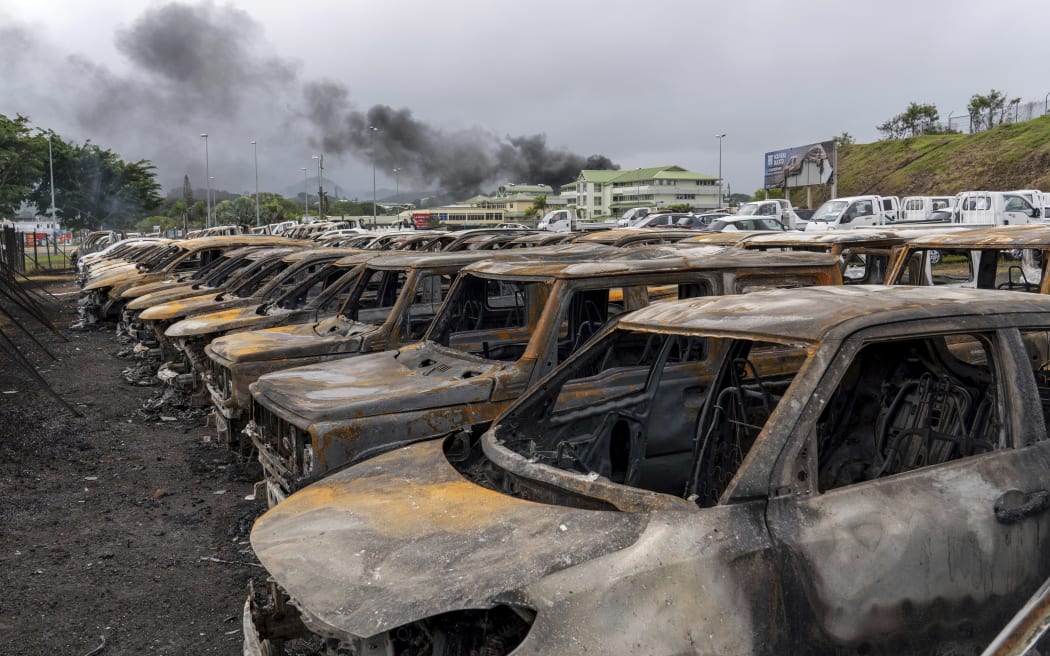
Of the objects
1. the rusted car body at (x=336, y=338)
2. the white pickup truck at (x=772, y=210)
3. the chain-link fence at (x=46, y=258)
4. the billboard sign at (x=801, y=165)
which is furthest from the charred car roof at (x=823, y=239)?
the billboard sign at (x=801, y=165)

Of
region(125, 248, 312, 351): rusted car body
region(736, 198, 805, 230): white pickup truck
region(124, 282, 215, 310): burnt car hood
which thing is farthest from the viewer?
region(736, 198, 805, 230): white pickup truck

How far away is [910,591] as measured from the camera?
271 cm

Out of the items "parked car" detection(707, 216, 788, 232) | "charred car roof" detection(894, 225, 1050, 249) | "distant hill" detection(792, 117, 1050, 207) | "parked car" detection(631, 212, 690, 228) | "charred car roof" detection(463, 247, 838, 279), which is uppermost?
"distant hill" detection(792, 117, 1050, 207)

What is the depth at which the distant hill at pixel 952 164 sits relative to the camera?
42000 millimetres

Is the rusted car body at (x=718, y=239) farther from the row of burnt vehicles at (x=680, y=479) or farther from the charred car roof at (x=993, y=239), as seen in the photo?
the row of burnt vehicles at (x=680, y=479)

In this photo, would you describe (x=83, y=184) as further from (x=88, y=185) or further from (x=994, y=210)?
(x=994, y=210)

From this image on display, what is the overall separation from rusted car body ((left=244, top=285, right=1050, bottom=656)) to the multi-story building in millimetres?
96707

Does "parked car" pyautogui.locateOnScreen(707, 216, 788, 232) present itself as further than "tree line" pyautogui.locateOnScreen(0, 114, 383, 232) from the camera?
No

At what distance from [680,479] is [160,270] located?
617 inches

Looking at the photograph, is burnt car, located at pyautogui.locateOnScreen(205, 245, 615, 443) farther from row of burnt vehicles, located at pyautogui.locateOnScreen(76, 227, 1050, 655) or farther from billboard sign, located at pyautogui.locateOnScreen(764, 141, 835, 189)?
billboard sign, located at pyautogui.locateOnScreen(764, 141, 835, 189)

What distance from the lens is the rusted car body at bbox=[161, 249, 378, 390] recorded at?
9.25 meters

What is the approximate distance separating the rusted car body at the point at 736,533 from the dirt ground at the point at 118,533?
5.11 feet

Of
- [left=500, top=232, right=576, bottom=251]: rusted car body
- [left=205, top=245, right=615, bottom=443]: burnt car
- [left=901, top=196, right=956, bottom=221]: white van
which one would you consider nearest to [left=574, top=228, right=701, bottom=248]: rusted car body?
[left=500, top=232, right=576, bottom=251]: rusted car body

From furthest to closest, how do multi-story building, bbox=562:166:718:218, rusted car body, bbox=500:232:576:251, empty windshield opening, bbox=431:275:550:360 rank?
multi-story building, bbox=562:166:718:218 < rusted car body, bbox=500:232:576:251 < empty windshield opening, bbox=431:275:550:360
